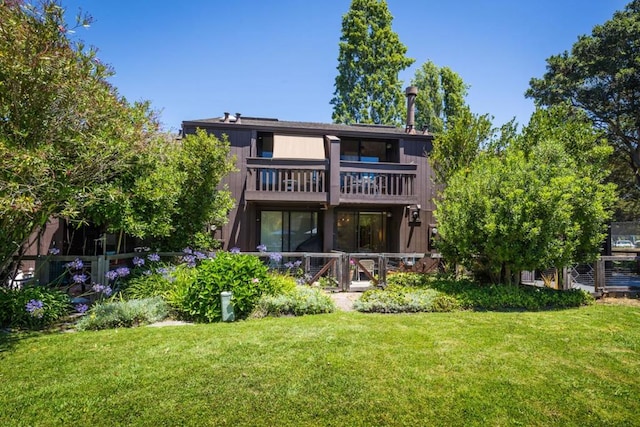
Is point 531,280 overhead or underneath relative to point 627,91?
underneath

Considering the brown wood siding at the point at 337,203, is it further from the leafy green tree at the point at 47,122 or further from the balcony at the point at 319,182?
the leafy green tree at the point at 47,122

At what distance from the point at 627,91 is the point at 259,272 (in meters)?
21.2

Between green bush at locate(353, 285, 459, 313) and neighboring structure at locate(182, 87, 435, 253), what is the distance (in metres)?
4.81

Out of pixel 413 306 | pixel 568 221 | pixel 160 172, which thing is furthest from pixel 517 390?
pixel 160 172

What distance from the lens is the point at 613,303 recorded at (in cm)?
924

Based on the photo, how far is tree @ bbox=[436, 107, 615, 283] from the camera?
813 cm

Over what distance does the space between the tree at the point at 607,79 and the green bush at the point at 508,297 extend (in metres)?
13.8

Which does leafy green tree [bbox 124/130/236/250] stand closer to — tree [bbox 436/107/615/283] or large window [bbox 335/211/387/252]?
large window [bbox 335/211/387/252]

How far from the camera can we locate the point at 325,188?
13016 millimetres

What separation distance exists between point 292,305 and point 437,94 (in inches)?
1203

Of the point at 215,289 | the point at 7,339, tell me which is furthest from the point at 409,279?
the point at 7,339

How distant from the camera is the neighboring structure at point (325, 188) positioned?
1295cm

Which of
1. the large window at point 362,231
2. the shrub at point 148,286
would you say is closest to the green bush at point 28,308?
the shrub at point 148,286

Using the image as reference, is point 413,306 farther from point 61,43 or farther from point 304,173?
point 61,43
